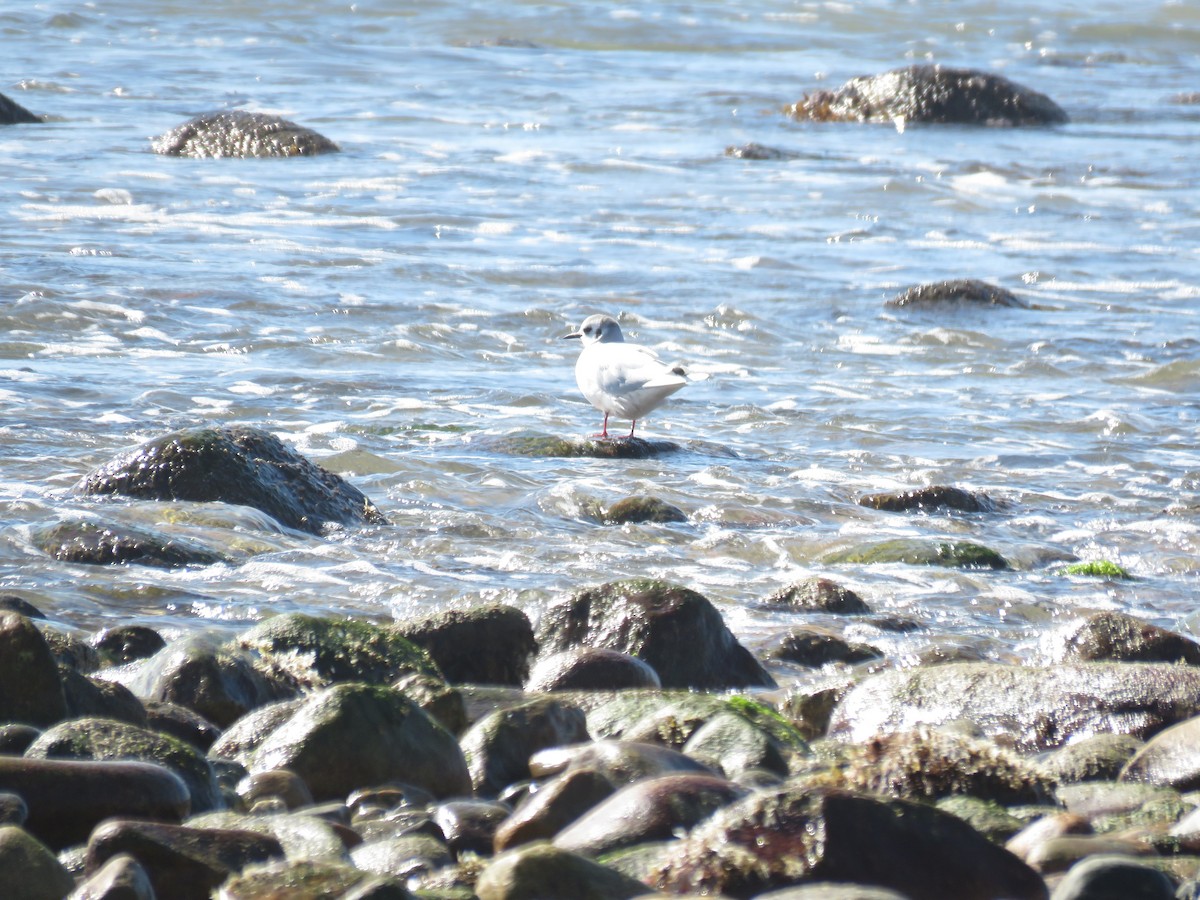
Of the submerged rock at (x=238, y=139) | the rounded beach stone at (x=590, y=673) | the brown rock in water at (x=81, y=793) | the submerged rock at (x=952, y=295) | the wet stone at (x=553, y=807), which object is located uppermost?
the submerged rock at (x=238, y=139)

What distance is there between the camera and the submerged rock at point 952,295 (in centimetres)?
1106

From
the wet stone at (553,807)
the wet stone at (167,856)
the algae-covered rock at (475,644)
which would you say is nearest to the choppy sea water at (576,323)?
the algae-covered rock at (475,644)

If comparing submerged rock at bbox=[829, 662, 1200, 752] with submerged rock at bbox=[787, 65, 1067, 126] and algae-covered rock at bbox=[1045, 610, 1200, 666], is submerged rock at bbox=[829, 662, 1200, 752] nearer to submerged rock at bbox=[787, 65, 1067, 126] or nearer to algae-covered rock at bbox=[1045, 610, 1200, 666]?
algae-covered rock at bbox=[1045, 610, 1200, 666]

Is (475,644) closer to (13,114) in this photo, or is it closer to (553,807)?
(553,807)

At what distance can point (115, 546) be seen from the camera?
5.56m

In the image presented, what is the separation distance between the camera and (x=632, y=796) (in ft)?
10.3

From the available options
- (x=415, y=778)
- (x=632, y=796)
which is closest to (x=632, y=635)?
(x=415, y=778)

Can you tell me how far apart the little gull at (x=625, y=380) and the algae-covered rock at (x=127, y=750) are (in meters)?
4.44

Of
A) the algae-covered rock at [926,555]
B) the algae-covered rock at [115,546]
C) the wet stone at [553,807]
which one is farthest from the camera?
the algae-covered rock at [926,555]

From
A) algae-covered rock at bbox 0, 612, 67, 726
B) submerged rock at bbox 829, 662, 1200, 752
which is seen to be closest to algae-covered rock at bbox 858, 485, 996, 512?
submerged rock at bbox 829, 662, 1200, 752

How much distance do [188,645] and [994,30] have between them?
29.6m

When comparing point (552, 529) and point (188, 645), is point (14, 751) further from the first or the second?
point (552, 529)

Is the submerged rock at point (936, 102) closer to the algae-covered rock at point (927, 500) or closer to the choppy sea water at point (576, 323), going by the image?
the choppy sea water at point (576, 323)

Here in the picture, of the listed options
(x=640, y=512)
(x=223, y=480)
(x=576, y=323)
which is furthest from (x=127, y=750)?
(x=576, y=323)
